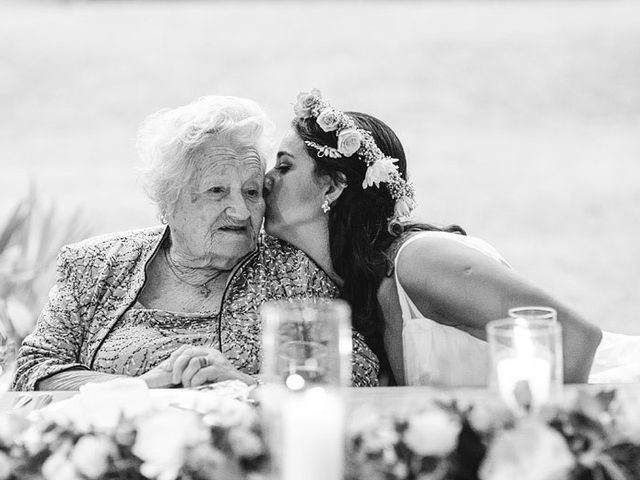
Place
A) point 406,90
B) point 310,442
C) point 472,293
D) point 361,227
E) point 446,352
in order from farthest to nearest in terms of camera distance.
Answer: point 406,90, point 361,227, point 446,352, point 472,293, point 310,442

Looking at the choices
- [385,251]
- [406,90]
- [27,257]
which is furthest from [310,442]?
[406,90]

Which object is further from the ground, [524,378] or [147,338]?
[147,338]

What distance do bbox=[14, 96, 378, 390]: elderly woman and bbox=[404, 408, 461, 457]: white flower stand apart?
1.47 m

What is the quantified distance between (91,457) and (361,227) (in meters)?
1.70

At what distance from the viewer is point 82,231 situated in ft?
16.1

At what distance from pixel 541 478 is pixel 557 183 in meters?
9.86

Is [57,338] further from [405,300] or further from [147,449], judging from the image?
[147,449]

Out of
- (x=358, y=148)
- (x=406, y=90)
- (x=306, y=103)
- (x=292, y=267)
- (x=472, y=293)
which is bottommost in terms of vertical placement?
(x=472, y=293)

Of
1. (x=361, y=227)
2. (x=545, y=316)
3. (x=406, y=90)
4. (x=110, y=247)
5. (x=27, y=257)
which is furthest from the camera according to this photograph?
(x=406, y=90)

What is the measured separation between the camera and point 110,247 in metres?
3.45

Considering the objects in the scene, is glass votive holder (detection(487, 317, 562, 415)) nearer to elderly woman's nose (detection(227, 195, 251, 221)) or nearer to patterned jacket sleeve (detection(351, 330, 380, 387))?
patterned jacket sleeve (detection(351, 330, 380, 387))

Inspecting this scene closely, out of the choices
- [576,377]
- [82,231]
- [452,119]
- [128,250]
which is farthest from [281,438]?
[452,119]

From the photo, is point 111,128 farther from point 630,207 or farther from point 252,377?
point 252,377

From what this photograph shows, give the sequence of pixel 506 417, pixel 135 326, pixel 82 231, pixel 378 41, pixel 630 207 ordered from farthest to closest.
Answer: pixel 378 41
pixel 630 207
pixel 82 231
pixel 135 326
pixel 506 417
